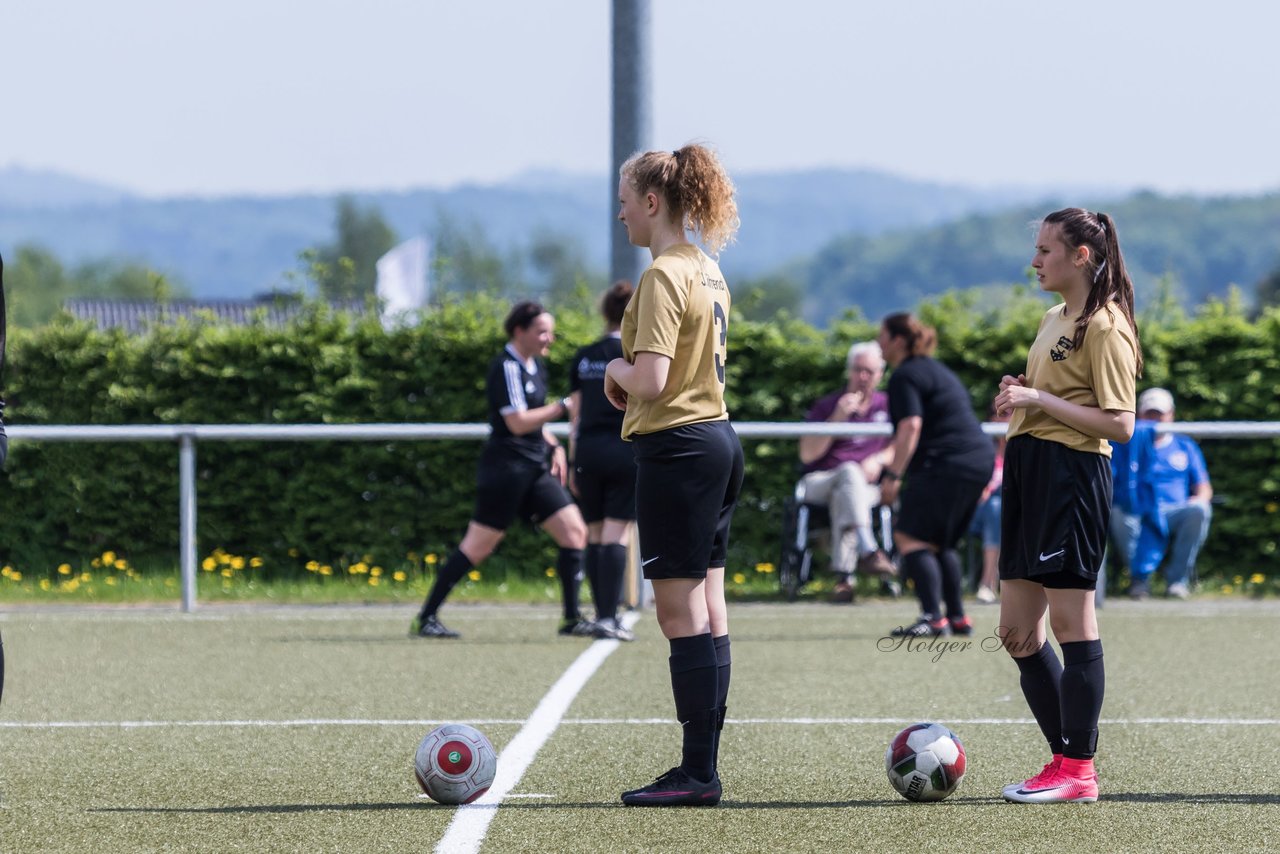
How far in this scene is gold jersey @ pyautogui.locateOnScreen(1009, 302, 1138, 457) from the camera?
4832mm

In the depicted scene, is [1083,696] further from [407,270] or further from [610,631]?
[407,270]

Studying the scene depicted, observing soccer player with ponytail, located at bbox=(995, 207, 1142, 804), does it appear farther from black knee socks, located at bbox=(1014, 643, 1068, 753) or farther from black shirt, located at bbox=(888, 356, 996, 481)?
black shirt, located at bbox=(888, 356, 996, 481)

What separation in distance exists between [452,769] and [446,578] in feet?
13.8

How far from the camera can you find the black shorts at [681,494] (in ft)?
15.7

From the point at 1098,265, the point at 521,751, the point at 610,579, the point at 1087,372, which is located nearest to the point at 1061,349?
the point at 1087,372

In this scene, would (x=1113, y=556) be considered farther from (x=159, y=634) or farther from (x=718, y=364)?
(x=718, y=364)

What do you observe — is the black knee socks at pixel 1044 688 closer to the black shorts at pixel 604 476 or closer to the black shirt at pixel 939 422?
the black shirt at pixel 939 422

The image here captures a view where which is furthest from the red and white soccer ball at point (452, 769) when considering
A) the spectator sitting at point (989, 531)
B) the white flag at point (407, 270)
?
the white flag at point (407, 270)

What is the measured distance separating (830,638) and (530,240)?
170 m

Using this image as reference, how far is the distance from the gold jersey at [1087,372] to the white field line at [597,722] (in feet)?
6.14

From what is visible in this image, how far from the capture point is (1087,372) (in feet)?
16.0

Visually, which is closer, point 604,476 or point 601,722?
point 601,722

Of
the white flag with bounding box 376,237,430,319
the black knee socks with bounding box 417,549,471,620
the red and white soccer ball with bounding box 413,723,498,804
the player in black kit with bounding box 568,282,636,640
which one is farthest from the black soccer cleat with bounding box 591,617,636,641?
the white flag with bounding box 376,237,430,319

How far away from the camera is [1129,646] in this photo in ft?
29.1
